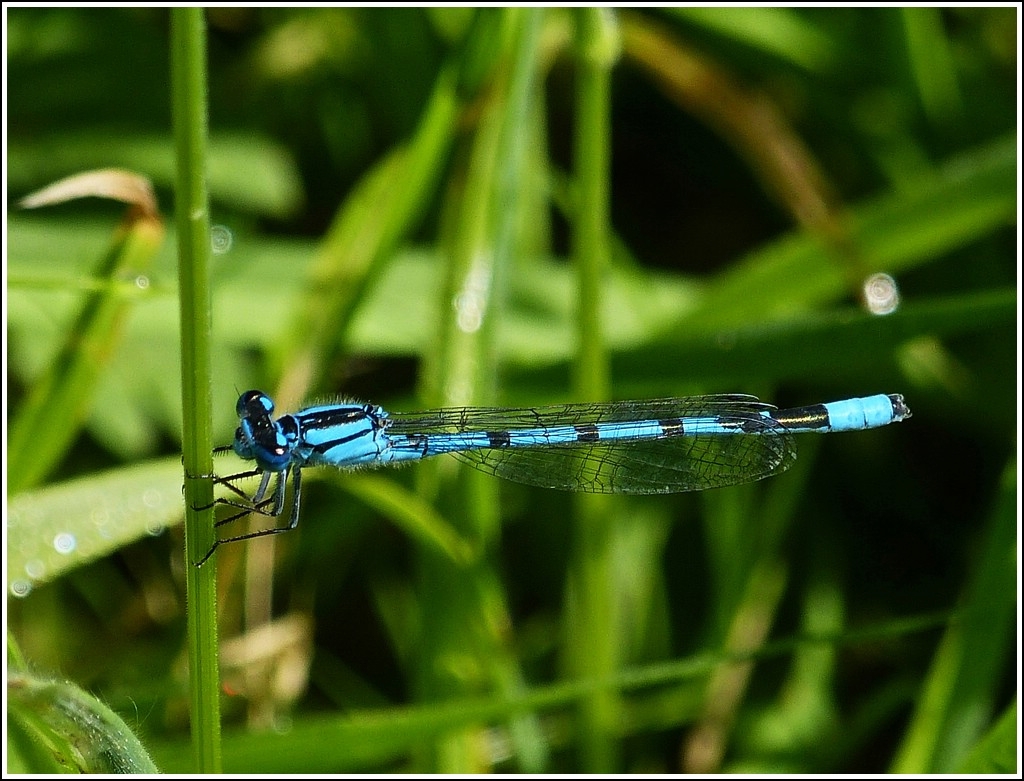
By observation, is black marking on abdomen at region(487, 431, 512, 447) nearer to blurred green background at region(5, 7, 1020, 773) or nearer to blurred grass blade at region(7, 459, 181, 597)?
blurred green background at region(5, 7, 1020, 773)

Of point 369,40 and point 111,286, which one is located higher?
point 369,40

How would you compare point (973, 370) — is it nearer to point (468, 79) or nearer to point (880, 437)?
point (880, 437)

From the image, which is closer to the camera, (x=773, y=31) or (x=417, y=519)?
(x=417, y=519)

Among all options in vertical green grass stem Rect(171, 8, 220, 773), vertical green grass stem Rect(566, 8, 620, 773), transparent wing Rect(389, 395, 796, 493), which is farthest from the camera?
transparent wing Rect(389, 395, 796, 493)

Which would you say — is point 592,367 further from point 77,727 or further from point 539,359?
point 77,727

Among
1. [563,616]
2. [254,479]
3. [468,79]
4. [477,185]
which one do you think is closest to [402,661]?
[563,616]

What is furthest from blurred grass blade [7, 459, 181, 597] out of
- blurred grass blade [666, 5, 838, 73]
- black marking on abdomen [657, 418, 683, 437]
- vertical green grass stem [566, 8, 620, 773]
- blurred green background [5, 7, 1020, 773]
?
blurred grass blade [666, 5, 838, 73]

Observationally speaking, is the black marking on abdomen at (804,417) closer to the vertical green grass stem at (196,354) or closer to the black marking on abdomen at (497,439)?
the black marking on abdomen at (497,439)

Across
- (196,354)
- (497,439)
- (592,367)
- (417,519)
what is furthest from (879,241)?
(196,354)
